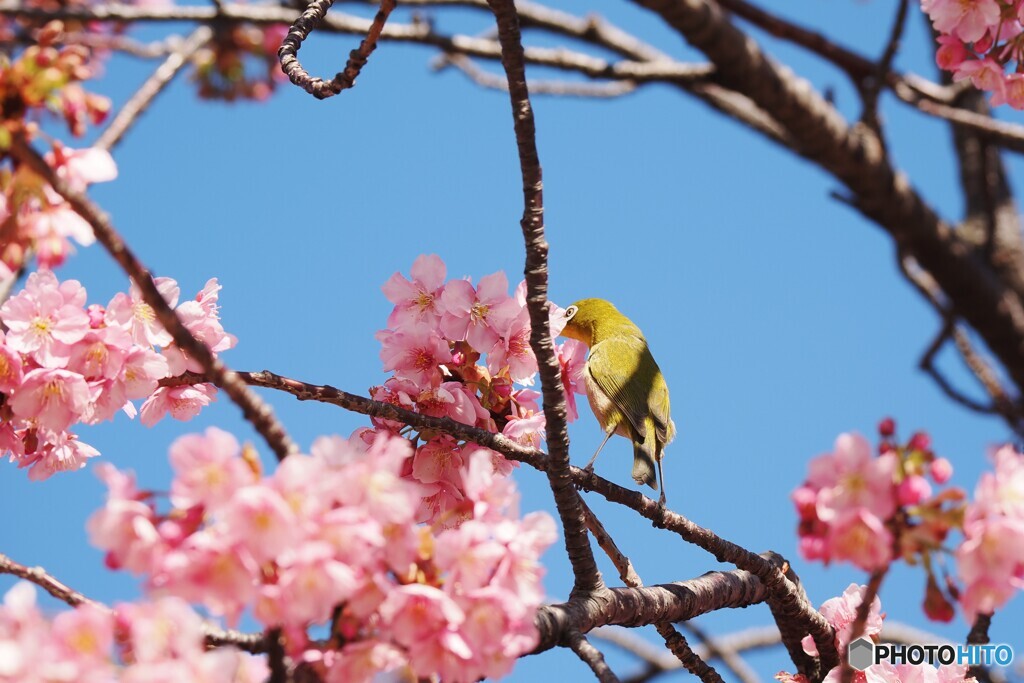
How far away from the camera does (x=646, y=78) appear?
195 inches

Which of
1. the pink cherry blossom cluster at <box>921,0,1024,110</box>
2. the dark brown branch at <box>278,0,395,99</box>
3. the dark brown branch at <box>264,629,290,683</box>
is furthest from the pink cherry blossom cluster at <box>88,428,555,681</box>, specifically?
the pink cherry blossom cluster at <box>921,0,1024,110</box>

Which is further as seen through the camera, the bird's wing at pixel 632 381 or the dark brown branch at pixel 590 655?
the bird's wing at pixel 632 381

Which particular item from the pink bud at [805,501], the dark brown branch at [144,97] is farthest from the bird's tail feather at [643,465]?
the dark brown branch at [144,97]

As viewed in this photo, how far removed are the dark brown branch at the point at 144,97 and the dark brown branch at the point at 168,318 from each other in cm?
280

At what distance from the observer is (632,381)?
110 inches

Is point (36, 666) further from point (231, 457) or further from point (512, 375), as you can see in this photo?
point (512, 375)

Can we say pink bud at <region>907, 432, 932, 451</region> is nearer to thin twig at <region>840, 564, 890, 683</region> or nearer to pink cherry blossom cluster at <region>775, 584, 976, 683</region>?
thin twig at <region>840, 564, 890, 683</region>

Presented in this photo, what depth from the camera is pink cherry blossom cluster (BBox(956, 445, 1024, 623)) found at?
120 centimetres

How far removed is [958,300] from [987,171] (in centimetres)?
75

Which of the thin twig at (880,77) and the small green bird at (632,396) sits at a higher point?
the thin twig at (880,77)

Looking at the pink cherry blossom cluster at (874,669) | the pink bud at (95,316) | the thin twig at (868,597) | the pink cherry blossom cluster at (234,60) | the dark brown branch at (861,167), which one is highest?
the pink cherry blossom cluster at (234,60)

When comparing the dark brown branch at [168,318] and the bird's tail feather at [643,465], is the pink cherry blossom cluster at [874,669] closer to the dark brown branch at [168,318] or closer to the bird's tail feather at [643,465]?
the bird's tail feather at [643,465]

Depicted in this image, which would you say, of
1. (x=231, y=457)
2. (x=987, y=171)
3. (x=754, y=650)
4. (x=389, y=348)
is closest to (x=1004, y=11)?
(x=389, y=348)

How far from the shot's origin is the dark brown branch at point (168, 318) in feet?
3.77
